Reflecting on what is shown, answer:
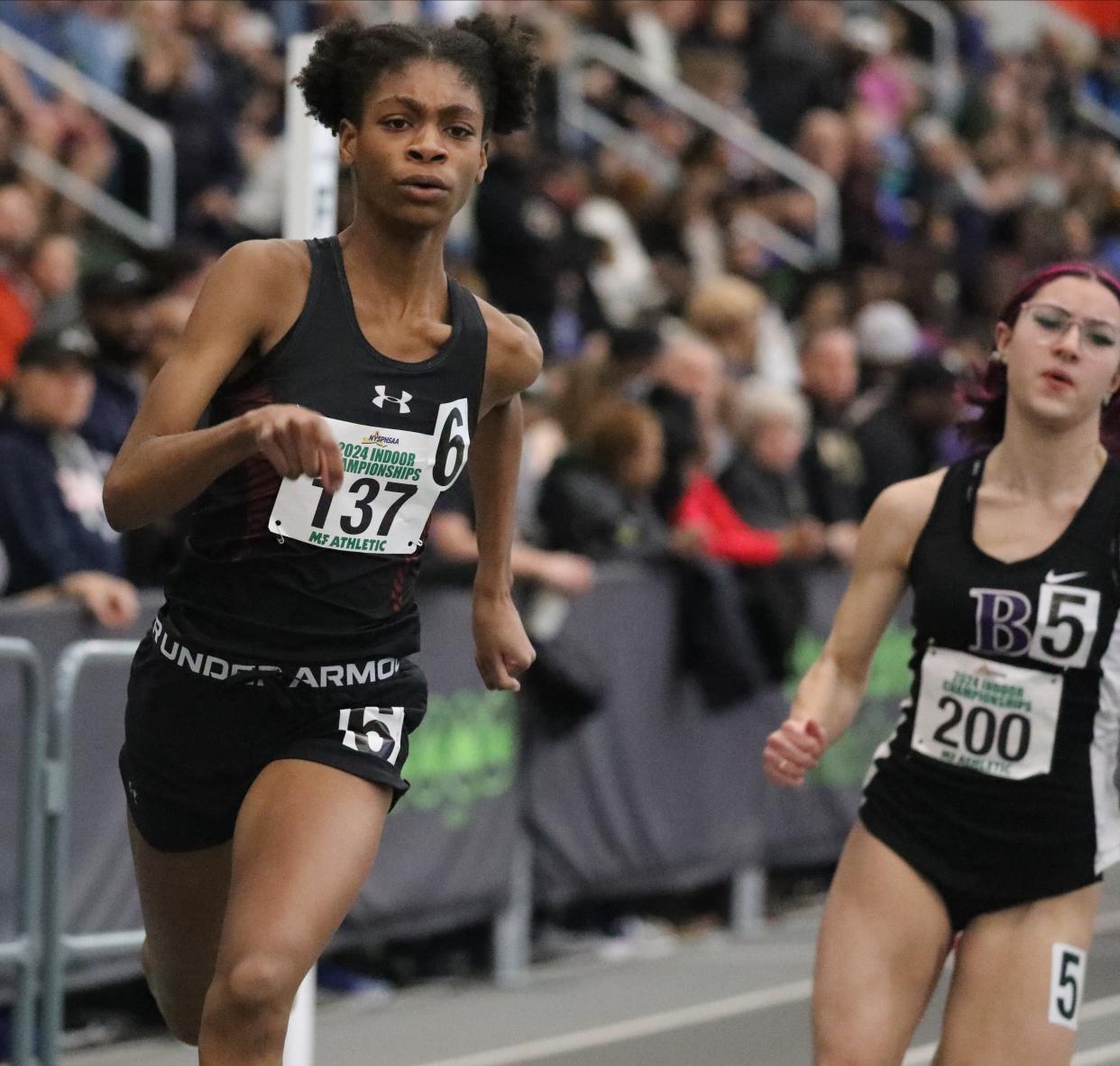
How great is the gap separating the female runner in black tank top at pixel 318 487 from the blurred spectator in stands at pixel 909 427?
249 inches

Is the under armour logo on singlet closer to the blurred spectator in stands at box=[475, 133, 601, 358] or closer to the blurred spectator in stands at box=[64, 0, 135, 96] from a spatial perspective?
the blurred spectator in stands at box=[475, 133, 601, 358]

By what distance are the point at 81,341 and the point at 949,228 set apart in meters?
10.3

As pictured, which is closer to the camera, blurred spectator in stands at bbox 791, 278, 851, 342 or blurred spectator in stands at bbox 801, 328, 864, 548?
blurred spectator in stands at bbox 801, 328, 864, 548

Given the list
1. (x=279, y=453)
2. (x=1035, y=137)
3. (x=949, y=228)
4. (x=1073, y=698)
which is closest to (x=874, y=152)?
(x=949, y=228)

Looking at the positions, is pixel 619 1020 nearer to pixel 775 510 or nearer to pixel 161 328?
pixel 775 510

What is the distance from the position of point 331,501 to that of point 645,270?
363 inches

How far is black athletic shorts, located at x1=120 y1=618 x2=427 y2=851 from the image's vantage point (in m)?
4.45

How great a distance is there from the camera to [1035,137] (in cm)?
2033

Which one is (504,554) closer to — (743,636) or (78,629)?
(78,629)

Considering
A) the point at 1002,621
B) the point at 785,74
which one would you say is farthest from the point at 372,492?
the point at 785,74

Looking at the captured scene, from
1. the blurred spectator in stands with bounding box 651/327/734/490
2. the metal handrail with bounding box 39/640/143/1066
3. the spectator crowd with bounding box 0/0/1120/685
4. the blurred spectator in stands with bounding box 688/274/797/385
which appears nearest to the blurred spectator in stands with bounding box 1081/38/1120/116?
the spectator crowd with bounding box 0/0/1120/685

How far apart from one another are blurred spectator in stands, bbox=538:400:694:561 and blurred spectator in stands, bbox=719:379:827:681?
0.87m

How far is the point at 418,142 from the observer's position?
4.30m

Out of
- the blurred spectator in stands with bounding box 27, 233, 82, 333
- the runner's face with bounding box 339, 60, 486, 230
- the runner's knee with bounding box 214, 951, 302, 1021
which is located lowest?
the runner's knee with bounding box 214, 951, 302, 1021
